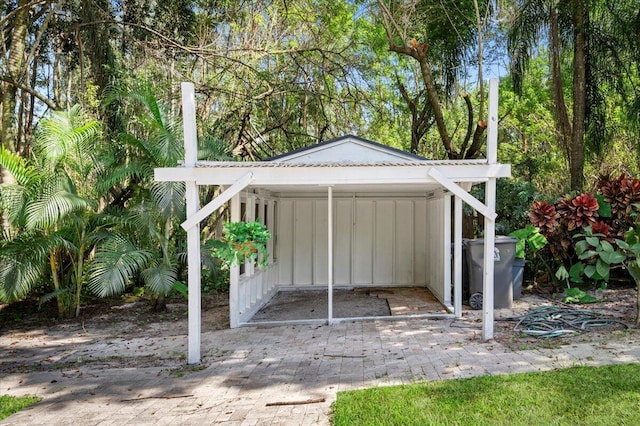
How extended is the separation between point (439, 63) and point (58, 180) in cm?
903

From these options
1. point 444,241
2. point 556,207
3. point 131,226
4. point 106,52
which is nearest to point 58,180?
point 131,226

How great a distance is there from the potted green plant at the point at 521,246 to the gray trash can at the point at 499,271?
1.21 feet

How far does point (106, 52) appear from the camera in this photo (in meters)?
9.85

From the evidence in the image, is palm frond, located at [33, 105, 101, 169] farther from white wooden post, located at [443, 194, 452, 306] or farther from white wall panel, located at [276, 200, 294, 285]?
white wooden post, located at [443, 194, 452, 306]

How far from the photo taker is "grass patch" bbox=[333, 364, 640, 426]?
10.7ft

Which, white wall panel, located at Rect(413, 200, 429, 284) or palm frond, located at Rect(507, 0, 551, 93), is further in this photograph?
white wall panel, located at Rect(413, 200, 429, 284)

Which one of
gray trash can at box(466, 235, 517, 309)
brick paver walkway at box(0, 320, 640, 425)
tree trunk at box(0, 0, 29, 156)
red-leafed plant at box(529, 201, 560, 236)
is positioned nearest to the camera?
brick paver walkway at box(0, 320, 640, 425)

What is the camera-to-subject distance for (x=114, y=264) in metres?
6.82

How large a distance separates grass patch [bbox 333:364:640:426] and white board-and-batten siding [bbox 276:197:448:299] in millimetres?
5898

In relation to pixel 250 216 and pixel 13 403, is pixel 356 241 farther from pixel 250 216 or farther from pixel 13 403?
pixel 13 403

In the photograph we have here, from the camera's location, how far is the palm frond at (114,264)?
6564 millimetres

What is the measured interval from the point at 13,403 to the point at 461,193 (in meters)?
5.03

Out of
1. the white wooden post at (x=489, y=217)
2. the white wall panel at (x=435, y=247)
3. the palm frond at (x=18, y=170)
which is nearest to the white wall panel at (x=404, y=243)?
the white wall panel at (x=435, y=247)

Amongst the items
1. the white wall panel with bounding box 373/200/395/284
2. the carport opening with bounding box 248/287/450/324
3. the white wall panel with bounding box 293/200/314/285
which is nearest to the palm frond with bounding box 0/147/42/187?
the carport opening with bounding box 248/287/450/324
